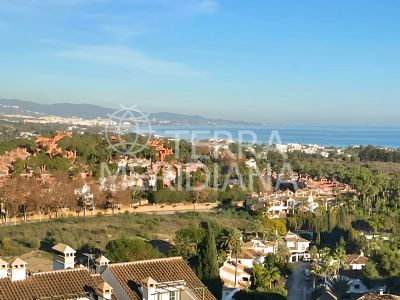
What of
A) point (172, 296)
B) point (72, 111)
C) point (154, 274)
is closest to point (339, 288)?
point (154, 274)

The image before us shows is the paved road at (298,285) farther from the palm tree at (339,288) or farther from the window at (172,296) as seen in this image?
the window at (172,296)

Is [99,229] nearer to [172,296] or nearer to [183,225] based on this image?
[183,225]

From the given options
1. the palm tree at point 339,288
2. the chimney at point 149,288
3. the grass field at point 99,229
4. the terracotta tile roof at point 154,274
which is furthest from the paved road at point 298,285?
the chimney at point 149,288

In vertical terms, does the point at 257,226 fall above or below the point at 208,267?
below

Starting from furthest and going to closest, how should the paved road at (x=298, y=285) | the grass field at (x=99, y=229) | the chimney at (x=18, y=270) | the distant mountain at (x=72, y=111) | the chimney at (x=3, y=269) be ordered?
the distant mountain at (x=72, y=111) < the grass field at (x=99, y=229) < the paved road at (x=298, y=285) < the chimney at (x=3, y=269) < the chimney at (x=18, y=270)

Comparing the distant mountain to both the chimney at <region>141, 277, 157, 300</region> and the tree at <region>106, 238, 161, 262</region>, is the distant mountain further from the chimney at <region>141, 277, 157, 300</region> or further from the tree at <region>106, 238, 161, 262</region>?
the chimney at <region>141, 277, 157, 300</region>
